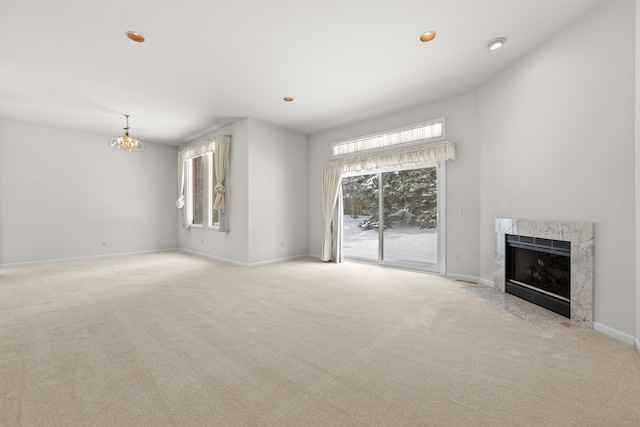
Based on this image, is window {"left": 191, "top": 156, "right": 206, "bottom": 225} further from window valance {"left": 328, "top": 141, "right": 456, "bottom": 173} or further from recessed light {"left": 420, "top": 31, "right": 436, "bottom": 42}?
recessed light {"left": 420, "top": 31, "right": 436, "bottom": 42}

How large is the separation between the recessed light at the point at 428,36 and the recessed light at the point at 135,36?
3.07 m

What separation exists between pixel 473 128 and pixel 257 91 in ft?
11.5

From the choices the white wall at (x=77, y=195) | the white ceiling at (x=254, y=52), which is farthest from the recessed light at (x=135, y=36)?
the white wall at (x=77, y=195)

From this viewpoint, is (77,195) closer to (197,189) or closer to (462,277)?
(197,189)

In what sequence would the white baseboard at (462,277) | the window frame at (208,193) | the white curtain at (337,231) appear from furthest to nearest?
the window frame at (208,193), the white curtain at (337,231), the white baseboard at (462,277)

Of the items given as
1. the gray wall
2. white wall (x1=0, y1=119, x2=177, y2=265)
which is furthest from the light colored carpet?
white wall (x1=0, y1=119, x2=177, y2=265)

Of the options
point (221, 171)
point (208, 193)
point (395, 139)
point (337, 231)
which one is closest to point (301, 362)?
point (337, 231)

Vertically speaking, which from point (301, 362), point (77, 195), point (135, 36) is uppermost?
point (135, 36)

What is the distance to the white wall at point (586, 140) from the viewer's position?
2416mm

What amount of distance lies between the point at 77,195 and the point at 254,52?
19.7ft

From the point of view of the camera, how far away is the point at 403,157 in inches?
197

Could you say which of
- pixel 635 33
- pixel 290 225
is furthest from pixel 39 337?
pixel 635 33

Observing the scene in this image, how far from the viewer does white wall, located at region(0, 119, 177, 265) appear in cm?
566

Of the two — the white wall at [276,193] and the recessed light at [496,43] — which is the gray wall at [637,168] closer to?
the recessed light at [496,43]
